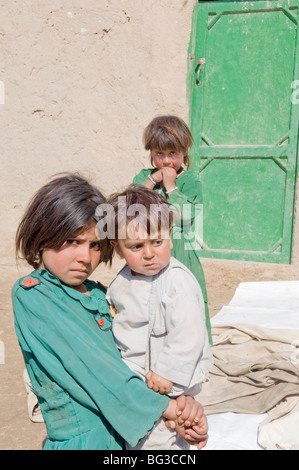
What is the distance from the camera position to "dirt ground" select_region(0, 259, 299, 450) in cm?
233

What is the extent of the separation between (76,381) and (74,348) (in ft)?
0.27

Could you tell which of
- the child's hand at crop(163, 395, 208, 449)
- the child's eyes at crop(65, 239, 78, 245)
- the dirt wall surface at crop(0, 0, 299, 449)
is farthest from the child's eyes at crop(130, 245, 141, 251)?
the dirt wall surface at crop(0, 0, 299, 449)

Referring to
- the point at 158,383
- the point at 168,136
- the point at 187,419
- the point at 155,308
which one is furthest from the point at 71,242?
the point at 168,136

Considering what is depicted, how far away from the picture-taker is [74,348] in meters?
1.13

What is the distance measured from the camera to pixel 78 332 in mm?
1153

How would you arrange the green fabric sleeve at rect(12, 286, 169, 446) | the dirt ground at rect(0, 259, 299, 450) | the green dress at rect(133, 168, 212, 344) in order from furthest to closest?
the green dress at rect(133, 168, 212, 344)
the dirt ground at rect(0, 259, 299, 450)
the green fabric sleeve at rect(12, 286, 169, 446)

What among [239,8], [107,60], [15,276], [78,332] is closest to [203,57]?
[239,8]

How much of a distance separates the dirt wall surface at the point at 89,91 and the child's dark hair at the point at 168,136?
8.05 ft

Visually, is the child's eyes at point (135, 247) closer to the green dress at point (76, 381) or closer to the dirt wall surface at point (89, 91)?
the green dress at point (76, 381)

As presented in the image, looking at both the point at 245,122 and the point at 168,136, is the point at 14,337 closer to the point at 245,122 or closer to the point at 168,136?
the point at 168,136

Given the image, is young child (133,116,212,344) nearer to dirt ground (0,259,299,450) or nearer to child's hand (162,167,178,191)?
child's hand (162,167,178,191)

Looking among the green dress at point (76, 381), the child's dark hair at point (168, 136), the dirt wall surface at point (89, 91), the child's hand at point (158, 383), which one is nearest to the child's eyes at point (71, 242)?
the green dress at point (76, 381)

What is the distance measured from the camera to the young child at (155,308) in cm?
117

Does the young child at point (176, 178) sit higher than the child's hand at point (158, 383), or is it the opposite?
the young child at point (176, 178)
